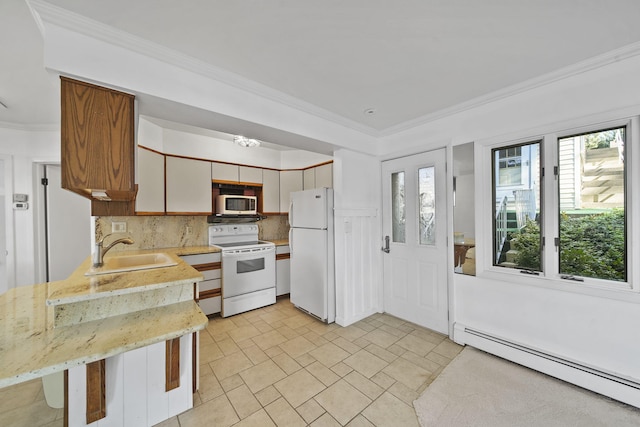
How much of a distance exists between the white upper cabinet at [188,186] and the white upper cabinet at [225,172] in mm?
74

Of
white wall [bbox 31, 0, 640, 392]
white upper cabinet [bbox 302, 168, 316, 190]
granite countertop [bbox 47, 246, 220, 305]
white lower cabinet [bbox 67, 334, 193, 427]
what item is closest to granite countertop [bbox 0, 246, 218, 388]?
granite countertop [bbox 47, 246, 220, 305]

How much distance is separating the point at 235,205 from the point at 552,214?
3580 millimetres

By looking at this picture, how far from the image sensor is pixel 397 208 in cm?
315

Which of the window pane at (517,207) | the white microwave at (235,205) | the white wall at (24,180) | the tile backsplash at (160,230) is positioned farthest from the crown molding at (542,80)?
the white wall at (24,180)

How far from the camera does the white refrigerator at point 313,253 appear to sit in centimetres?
298

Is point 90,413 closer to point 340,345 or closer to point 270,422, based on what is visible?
point 270,422

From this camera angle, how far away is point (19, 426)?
1539mm

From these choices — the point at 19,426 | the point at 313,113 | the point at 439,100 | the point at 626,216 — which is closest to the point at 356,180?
the point at 313,113

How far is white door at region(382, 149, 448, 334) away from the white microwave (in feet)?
6.56

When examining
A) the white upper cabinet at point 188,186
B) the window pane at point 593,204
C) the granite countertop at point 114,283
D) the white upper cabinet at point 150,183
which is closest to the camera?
the granite countertop at point 114,283

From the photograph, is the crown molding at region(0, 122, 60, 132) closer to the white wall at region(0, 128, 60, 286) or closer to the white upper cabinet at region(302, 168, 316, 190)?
the white wall at region(0, 128, 60, 286)

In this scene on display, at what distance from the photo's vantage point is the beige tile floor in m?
1.61

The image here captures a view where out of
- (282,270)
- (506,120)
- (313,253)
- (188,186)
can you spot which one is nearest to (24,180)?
(188,186)

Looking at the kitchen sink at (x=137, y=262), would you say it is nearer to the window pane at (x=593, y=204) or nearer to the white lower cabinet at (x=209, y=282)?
the white lower cabinet at (x=209, y=282)
